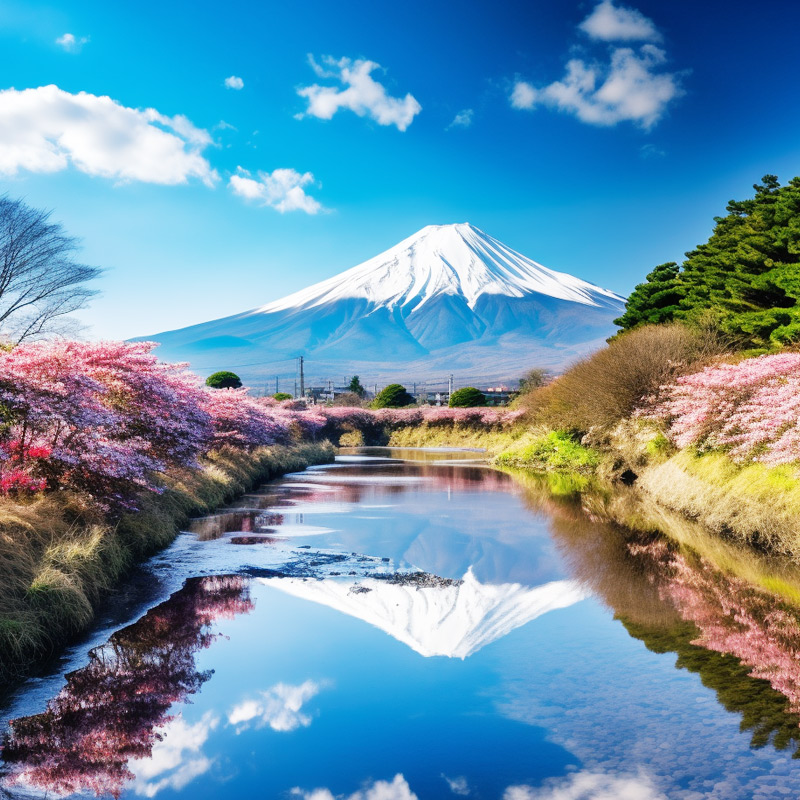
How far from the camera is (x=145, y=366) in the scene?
40.9ft

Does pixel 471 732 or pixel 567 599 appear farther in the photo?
pixel 567 599

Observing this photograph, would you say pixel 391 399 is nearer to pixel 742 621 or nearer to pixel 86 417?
pixel 86 417

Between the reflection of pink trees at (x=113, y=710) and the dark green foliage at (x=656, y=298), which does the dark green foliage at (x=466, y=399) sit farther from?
the reflection of pink trees at (x=113, y=710)

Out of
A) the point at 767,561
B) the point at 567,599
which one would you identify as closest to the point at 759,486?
the point at 767,561

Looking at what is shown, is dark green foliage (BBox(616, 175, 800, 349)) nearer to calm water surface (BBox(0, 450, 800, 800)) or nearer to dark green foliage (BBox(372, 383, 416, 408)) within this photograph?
calm water surface (BBox(0, 450, 800, 800))

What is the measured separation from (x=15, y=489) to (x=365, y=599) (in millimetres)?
4987

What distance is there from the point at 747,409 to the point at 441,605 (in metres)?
9.36

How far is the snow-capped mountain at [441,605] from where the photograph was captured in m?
8.05

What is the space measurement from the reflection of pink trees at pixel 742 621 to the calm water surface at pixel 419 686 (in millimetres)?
35

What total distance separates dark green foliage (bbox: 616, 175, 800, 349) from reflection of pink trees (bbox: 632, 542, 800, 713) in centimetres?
1202

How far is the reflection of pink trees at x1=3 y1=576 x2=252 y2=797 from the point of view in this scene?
194 inches

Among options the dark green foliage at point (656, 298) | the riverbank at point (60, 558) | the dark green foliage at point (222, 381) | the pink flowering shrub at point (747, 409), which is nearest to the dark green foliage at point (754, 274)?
the dark green foliage at point (656, 298)

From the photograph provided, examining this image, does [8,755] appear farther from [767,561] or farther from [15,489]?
[767,561]

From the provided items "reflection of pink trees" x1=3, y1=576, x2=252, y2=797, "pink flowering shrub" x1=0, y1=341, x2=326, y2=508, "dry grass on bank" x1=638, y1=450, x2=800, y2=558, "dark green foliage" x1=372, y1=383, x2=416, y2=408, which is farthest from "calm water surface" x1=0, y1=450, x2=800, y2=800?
"dark green foliage" x1=372, y1=383, x2=416, y2=408
